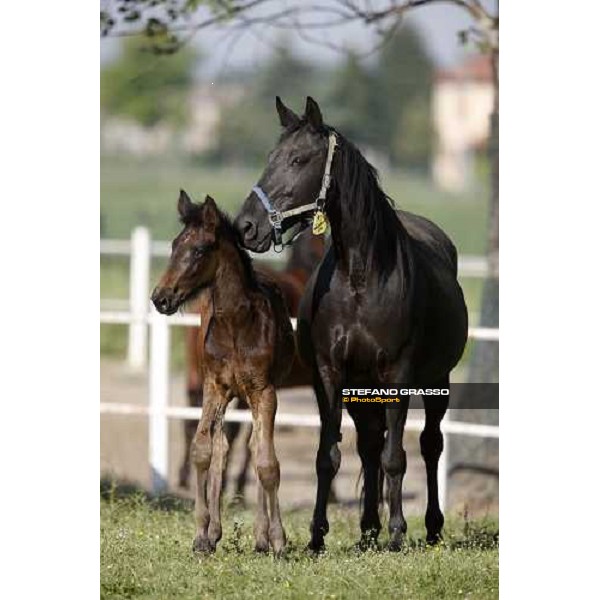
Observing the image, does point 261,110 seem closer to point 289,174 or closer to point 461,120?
point 461,120

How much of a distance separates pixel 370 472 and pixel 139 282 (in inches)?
106

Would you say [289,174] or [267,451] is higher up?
[289,174]

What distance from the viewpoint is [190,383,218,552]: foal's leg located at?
570 centimetres

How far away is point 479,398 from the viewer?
7398 mm

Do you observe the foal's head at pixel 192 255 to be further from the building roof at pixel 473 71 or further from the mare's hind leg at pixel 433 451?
the building roof at pixel 473 71

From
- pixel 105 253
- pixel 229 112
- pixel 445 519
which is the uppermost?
pixel 229 112

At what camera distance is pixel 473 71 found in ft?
23.6

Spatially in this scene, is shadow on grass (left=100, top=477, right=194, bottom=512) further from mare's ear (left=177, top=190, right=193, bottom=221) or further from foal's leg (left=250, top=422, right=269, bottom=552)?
mare's ear (left=177, top=190, right=193, bottom=221)

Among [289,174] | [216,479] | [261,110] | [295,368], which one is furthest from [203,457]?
[295,368]

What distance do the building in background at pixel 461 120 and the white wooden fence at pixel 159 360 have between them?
54 centimetres
